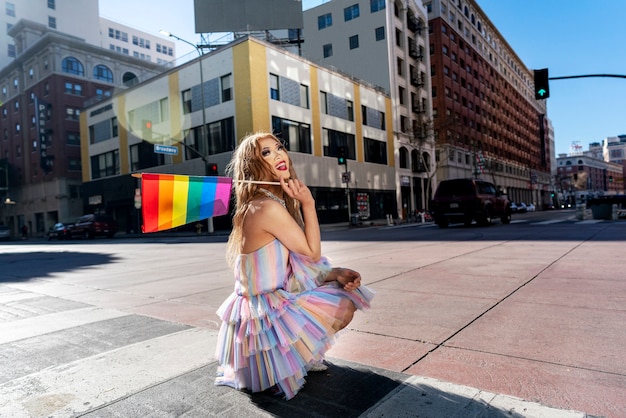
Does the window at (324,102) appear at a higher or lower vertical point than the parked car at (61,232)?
higher

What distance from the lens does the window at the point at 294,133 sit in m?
27.3

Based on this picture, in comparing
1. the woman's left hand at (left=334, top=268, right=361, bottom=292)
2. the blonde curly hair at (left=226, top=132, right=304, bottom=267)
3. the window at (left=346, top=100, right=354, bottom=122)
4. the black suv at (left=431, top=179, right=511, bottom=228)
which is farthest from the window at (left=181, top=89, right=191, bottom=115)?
the woman's left hand at (left=334, top=268, right=361, bottom=292)

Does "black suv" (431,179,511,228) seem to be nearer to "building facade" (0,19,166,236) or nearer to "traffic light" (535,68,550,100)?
"traffic light" (535,68,550,100)

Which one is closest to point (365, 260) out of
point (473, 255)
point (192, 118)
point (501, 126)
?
point (473, 255)

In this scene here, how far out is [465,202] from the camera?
1691 centimetres

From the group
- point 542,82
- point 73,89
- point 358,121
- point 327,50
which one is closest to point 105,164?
point 73,89

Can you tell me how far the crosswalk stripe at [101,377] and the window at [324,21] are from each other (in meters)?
45.2

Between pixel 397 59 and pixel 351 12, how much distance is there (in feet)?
22.9

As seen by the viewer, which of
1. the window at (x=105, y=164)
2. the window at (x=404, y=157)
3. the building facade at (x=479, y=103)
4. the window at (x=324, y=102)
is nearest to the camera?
the window at (x=324, y=102)

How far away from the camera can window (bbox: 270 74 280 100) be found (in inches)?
1072

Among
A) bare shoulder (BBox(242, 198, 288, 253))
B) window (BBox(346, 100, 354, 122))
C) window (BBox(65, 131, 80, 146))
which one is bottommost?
bare shoulder (BBox(242, 198, 288, 253))

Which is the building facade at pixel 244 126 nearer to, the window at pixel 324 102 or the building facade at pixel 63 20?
the window at pixel 324 102

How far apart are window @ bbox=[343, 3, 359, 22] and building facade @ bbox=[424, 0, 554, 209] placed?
13.2 meters

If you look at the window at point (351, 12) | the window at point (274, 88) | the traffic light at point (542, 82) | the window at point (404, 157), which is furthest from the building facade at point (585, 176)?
the traffic light at point (542, 82)
